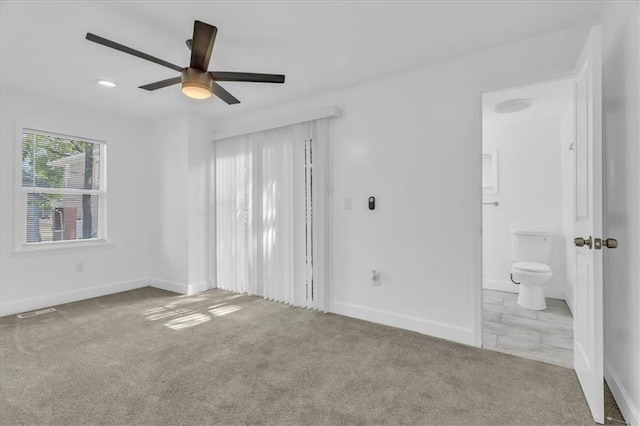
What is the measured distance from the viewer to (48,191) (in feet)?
12.1

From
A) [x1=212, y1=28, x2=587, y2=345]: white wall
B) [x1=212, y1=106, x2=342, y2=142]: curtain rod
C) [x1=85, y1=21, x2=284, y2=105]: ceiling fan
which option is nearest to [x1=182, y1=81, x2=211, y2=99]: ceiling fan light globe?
[x1=85, y1=21, x2=284, y2=105]: ceiling fan

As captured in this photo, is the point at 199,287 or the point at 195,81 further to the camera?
the point at 199,287

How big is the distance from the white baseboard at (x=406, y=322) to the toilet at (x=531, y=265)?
140 centimetres

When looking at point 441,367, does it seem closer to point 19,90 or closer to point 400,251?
point 400,251

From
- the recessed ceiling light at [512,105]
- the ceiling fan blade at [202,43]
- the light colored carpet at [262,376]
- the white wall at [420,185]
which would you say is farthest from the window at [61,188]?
the recessed ceiling light at [512,105]

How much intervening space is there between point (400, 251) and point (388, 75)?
1.72 metres

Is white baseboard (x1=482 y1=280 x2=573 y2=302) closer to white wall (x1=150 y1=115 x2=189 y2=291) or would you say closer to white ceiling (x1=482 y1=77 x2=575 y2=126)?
white ceiling (x1=482 y1=77 x2=575 y2=126)

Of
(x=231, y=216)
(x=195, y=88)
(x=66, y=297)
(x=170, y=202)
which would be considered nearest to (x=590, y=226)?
(x=195, y=88)

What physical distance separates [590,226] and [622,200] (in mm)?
280

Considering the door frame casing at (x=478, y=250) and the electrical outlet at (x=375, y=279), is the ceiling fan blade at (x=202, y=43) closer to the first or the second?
the door frame casing at (x=478, y=250)

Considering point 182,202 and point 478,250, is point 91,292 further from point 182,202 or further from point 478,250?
point 478,250

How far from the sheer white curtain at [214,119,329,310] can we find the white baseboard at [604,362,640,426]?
2299 mm

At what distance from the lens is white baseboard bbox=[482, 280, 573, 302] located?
12.9 ft

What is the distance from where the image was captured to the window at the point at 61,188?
3564 millimetres
